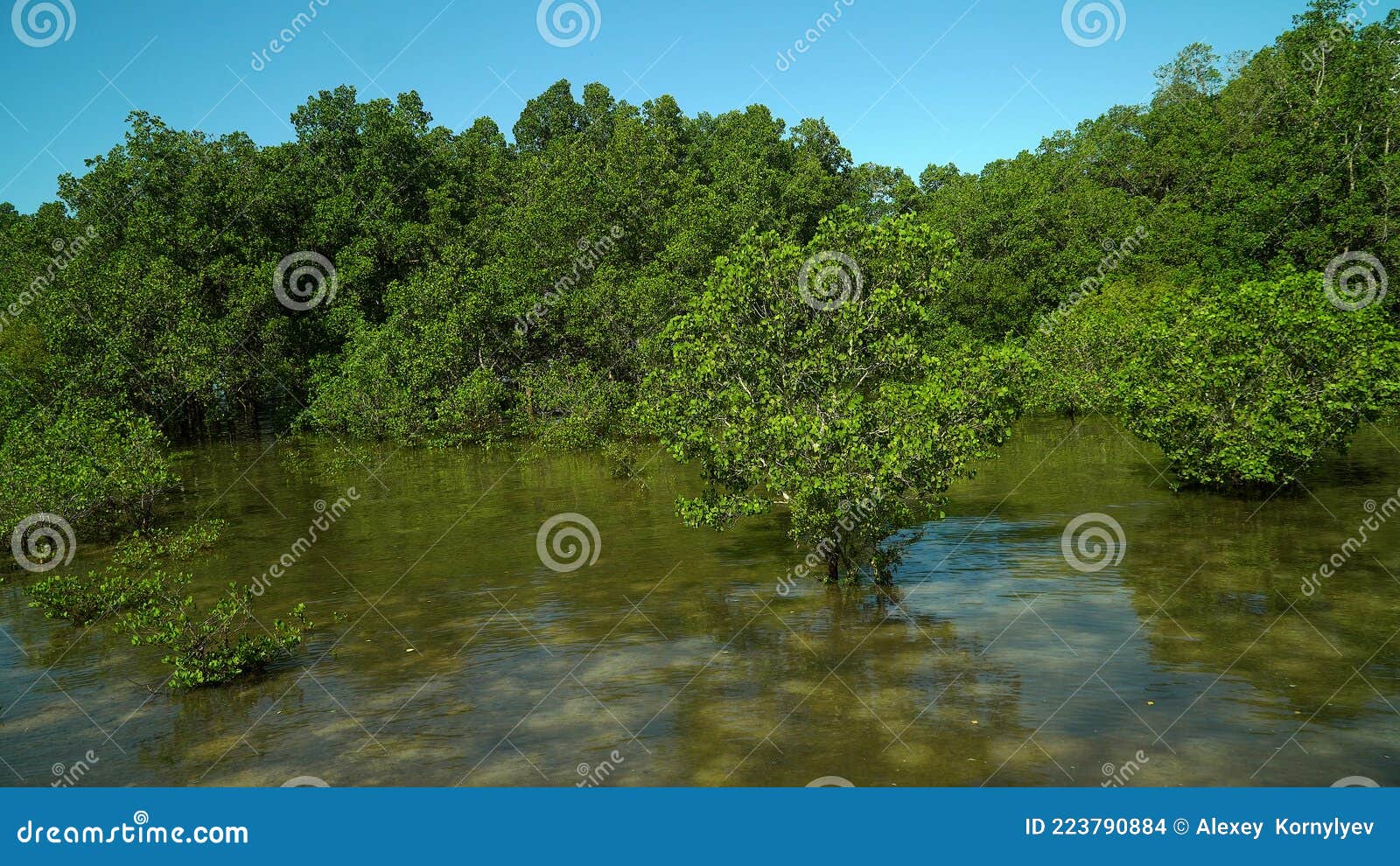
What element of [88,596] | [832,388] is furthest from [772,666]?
[88,596]

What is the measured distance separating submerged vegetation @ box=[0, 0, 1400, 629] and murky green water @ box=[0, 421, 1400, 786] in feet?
5.85

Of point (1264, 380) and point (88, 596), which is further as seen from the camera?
point (1264, 380)

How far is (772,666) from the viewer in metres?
18.3

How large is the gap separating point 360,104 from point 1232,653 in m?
63.2

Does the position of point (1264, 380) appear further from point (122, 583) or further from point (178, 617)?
point (122, 583)

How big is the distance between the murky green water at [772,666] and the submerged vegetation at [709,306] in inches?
70.3

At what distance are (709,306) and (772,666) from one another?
8.81m

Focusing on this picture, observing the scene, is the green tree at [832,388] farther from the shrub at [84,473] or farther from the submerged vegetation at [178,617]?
the shrub at [84,473]

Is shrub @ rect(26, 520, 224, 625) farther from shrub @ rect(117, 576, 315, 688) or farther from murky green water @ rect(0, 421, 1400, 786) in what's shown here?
A: shrub @ rect(117, 576, 315, 688)

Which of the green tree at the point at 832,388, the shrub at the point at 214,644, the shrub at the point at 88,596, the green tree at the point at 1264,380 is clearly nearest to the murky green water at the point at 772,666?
the shrub at the point at 214,644

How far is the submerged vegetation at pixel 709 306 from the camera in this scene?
22.4m

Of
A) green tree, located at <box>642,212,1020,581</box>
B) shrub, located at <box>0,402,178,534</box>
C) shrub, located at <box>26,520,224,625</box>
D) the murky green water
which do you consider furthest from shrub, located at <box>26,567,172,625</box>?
green tree, located at <box>642,212,1020,581</box>

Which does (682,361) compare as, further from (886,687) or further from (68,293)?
(68,293)

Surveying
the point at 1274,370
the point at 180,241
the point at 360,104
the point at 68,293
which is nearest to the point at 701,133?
the point at 360,104
